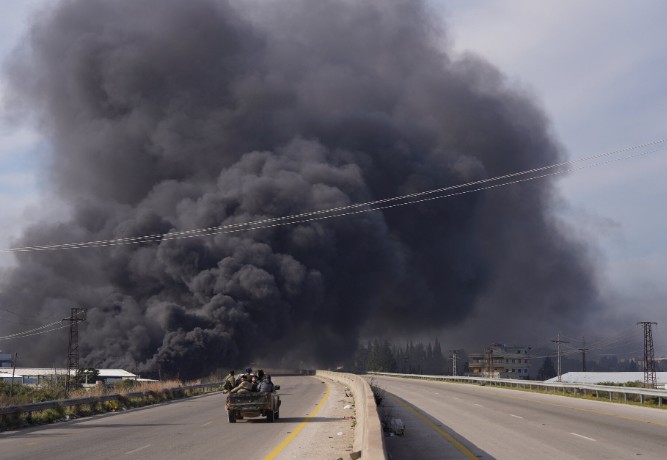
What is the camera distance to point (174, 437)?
20.0 meters

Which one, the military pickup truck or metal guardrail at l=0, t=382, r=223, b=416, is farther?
metal guardrail at l=0, t=382, r=223, b=416

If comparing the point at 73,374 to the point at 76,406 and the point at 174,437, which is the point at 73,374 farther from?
the point at 174,437

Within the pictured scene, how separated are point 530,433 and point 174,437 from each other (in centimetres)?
885

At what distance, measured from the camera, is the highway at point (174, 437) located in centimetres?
1638

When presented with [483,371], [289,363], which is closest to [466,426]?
[289,363]

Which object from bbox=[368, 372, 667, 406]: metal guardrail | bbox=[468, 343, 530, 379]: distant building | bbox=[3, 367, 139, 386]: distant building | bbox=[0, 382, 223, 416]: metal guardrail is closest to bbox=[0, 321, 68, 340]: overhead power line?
bbox=[3, 367, 139, 386]: distant building

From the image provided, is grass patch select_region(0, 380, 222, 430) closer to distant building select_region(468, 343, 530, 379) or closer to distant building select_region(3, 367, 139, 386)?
distant building select_region(3, 367, 139, 386)

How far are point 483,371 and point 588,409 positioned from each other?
13854cm

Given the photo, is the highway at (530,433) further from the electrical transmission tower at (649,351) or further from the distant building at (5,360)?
the distant building at (5,360)

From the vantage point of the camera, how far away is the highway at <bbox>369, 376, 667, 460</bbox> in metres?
15.9

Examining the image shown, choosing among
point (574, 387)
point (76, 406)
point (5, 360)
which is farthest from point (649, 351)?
point (5, 360)

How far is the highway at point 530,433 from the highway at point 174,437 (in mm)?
1968

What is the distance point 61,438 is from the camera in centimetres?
2028

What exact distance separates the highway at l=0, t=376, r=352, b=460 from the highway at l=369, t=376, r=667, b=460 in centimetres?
197
